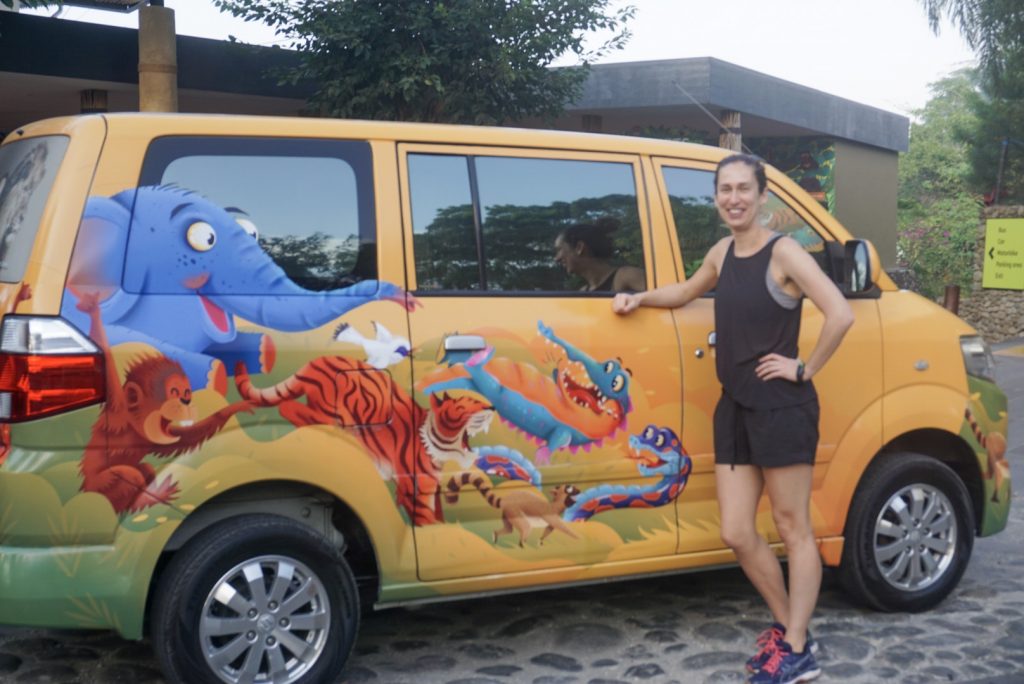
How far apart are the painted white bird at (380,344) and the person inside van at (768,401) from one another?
2.96ft

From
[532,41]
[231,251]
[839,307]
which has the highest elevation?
[532,41]

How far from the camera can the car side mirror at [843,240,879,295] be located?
16.4 ft

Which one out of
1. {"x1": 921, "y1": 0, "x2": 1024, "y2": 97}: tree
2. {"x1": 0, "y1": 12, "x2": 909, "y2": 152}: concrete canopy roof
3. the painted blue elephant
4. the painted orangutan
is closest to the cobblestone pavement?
the painted orangutan

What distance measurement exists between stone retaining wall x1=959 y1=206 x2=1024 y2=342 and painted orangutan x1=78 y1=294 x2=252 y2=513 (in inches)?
697

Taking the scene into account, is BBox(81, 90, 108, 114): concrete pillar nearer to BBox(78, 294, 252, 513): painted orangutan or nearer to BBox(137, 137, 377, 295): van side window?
BBox(137, 137, 377, 295): van side window

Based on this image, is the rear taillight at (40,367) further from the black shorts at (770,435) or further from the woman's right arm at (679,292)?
the black shorts at (770,435)

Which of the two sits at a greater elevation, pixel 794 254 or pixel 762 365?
pixel 794 254

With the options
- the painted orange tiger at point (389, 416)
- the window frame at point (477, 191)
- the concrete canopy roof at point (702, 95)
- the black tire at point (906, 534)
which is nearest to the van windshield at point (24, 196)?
the painted orange tiger at point (389, 416)

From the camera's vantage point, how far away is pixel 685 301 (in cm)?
478

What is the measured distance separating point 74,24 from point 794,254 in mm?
10853

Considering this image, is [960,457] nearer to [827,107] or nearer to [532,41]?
[532,41]

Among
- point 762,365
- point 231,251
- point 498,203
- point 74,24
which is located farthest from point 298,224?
point 74,24

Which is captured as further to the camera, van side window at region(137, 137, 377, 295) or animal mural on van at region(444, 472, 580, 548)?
animal mural on van at region(444, 472, 580, 548)

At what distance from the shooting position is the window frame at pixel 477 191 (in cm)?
436
